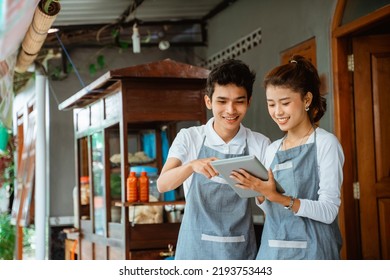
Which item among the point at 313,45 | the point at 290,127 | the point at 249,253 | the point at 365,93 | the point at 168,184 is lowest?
the point at 249,253

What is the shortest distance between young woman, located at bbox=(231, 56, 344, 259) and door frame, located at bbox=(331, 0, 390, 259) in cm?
110

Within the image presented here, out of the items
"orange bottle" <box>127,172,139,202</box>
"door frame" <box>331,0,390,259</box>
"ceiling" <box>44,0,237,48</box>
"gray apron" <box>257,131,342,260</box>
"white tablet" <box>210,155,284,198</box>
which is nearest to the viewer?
"white tablet" <box>210,155,284,198</box>

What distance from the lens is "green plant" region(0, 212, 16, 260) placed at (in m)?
3.29

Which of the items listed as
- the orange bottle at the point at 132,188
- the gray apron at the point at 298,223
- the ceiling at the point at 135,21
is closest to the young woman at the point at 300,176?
the gray apron at the point at 298,223

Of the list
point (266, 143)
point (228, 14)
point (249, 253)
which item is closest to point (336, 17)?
point (228, 14)

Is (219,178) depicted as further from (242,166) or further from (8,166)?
(8,166)

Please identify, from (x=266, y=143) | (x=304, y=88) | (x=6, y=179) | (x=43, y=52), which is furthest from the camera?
(x=6, y=179)

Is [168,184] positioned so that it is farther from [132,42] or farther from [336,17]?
[336,17]

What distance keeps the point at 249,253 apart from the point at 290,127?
1.51 feet

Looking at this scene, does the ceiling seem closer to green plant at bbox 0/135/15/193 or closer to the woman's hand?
green plant at bbox 0/135/15/193

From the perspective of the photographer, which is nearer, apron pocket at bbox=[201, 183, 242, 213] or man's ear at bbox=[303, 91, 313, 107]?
man's ear at bbox=[303, 91, 313, 107]

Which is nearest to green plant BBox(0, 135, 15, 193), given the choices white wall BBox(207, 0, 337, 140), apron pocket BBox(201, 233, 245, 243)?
white wall BBox(207, 0, 337, 140)

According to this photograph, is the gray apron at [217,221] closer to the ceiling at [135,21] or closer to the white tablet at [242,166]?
the white tablet at [242,166]

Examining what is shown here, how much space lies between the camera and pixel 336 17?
305 centimetres
